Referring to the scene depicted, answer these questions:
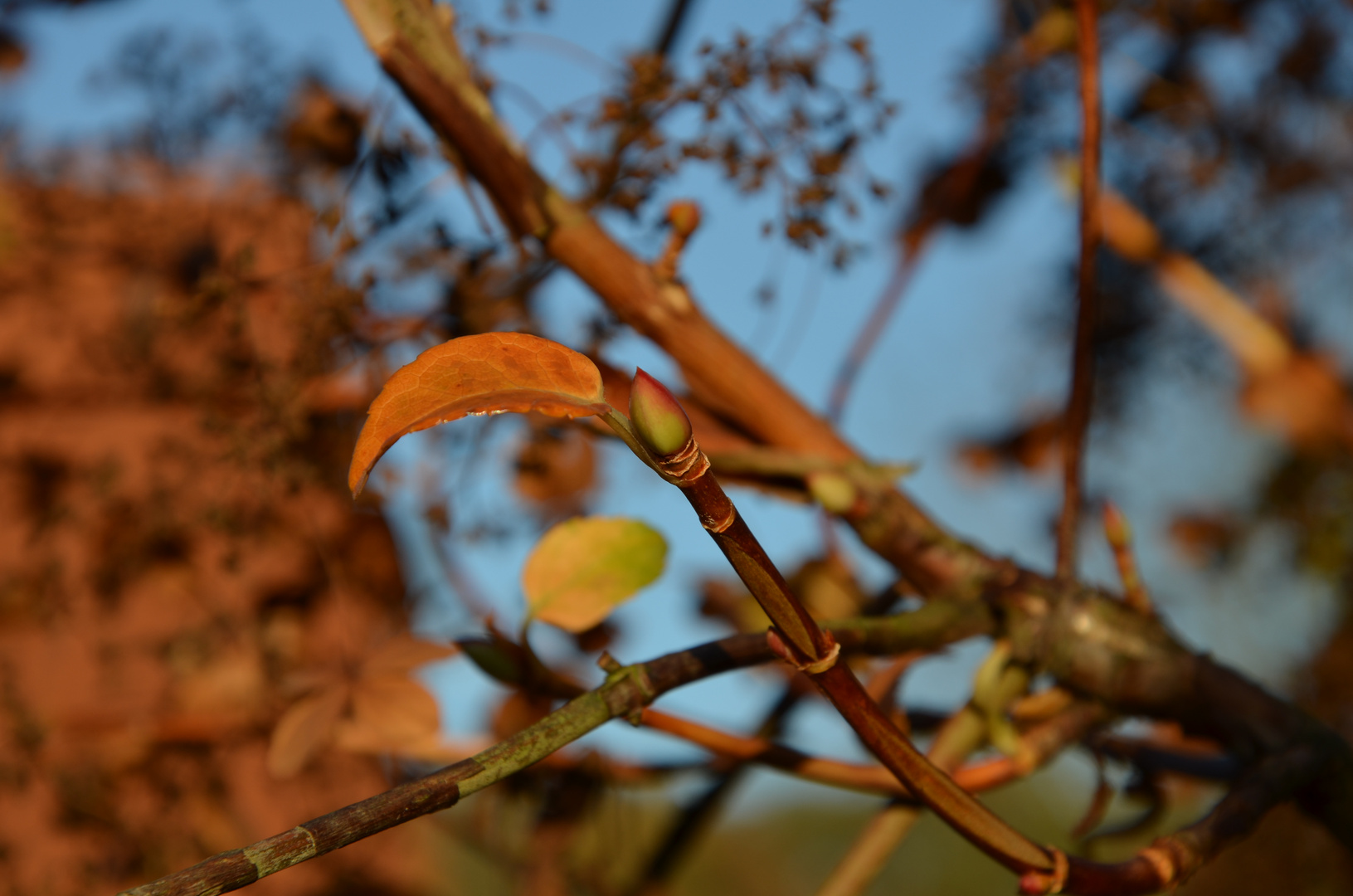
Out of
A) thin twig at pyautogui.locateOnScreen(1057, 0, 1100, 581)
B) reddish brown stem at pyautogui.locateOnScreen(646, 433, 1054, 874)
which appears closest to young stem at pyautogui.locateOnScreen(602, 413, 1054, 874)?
reddish brown stem at pyautogui.locateOnScreen(646, 433, 1054, 874)

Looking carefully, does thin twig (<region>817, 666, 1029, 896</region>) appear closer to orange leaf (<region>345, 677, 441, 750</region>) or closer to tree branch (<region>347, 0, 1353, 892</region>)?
tree branch (<region>347, 0, 1353, 892</region>)

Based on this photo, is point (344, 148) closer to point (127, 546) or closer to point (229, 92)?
point (229, 92)

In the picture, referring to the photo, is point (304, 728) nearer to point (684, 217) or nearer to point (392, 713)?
point (392, 713)

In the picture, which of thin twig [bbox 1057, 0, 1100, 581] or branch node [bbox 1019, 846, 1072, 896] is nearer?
branch node [bbox 1019, 846, 1072, 896]

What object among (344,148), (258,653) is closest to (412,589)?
(258,653)

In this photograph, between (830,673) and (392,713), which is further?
(392,713)

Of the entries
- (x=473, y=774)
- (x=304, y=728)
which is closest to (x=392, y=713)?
(x=304, y=728)

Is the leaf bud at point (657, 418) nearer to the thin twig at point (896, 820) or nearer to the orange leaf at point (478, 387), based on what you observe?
the orange leaf at point (478, 387)
